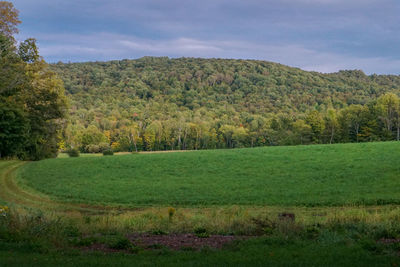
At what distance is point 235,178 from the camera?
94.8 feet

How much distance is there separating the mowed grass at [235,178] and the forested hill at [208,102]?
151 feet

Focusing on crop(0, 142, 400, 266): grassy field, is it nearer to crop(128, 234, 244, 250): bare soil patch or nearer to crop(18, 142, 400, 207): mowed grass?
crop(18, 142, 400, 207): mowed grass

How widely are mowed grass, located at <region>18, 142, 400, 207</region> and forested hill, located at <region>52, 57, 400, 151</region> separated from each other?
46129mm

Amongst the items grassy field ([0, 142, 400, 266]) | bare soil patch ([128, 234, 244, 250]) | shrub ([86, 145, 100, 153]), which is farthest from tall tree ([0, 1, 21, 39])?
shrub ([86, 145, 100, 153])

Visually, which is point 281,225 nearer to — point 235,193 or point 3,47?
point 235,193

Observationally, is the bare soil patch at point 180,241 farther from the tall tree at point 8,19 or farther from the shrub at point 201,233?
the tall tree at point 8,19

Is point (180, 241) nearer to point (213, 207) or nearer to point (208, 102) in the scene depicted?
point (213, 207)

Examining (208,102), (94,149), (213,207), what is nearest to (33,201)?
(213,207)

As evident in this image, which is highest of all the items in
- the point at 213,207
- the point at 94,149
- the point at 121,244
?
the point at 121,244

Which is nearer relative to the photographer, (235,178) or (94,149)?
(235,178)

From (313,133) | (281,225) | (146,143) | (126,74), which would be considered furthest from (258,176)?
(126,74)

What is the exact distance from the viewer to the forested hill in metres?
95.5

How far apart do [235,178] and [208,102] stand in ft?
371

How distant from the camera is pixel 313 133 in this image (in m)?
81.1
